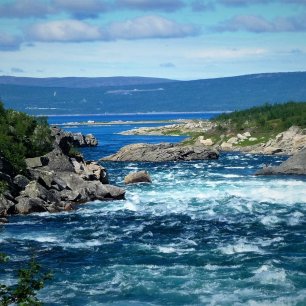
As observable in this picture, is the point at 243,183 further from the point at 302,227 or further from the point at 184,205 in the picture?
the point at 302,227

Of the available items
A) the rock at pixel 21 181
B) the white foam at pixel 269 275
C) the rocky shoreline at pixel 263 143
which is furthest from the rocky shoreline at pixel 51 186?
the rocky shoreline at pixel 263 143

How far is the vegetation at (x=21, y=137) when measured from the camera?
248 feet

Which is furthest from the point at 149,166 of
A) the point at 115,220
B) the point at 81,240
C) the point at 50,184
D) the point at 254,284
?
the point at 254,284

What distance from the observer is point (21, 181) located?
69.1 m

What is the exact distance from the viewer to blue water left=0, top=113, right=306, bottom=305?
36.5m

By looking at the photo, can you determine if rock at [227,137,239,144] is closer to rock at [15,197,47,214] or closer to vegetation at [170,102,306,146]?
vegetation at [170,102,306,146]

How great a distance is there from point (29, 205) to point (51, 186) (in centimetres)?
795

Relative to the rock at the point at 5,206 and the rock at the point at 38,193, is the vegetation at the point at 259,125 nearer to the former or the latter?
the rock at the point at 38,193

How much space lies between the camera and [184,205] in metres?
68.9

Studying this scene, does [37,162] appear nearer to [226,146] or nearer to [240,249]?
[240,249]

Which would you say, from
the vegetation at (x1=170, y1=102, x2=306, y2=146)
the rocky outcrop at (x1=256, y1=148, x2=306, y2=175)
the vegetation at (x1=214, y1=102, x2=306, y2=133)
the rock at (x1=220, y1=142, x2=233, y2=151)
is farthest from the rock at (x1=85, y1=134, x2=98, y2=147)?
the rocky outcrop at (x1=256, y1=148, x2=306, y2=175)

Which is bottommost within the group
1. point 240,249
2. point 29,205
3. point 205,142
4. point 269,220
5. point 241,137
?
point 269,220

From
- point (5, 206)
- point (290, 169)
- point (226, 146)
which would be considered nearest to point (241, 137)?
point (226, 146)

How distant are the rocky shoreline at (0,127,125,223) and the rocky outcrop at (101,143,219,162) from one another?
41.7m
